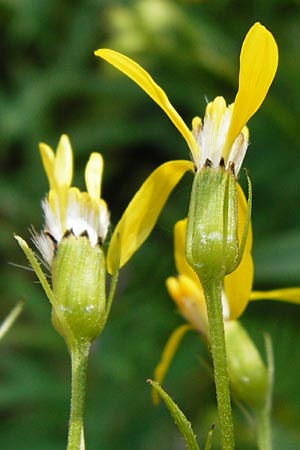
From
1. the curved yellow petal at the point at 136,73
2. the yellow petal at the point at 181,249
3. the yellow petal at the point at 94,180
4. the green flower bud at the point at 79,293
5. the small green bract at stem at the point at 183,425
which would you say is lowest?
the small green bract at stem at the point at 183,425

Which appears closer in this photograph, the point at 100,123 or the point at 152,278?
the point at 152,278

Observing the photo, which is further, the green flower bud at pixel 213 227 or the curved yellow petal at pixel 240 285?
the curved yellow petal at pixel 240 285

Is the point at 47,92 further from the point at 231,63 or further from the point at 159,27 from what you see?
the point at 231,63

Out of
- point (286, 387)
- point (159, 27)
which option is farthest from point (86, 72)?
point (286, 387)

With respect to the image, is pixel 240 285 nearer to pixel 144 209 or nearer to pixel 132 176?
pixel 144 209

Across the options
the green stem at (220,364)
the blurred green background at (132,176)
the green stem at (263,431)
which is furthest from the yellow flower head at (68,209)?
the blurred green background at (132,176)

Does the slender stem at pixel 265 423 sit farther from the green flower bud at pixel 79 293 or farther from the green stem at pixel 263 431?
the green flower bud at pixel 79 293
